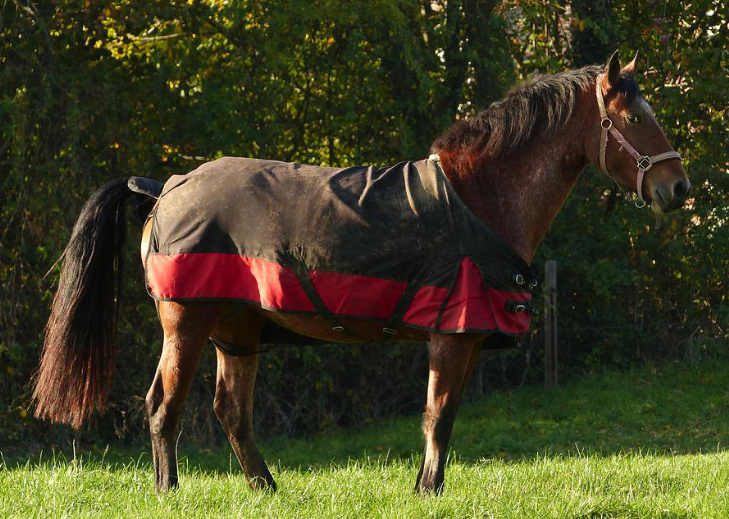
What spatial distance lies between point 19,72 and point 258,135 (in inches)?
88.9

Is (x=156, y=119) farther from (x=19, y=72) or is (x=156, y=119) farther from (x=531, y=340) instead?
(x=531, y=340)

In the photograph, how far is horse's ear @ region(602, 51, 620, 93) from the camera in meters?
4.54

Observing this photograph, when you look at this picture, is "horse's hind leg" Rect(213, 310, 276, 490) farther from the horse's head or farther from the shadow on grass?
the shadow on grass

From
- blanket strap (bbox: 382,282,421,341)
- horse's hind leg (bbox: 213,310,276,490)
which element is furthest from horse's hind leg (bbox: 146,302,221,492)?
blanket strap (bbox: 382,282,421,341)

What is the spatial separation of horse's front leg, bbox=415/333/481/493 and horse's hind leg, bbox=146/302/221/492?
1165mm

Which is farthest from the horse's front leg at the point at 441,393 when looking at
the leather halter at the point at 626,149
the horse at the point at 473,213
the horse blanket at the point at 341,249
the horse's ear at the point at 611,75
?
the horse's ear at the point at 611,75

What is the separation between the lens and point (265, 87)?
9.30 meters

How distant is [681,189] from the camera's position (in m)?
4.56

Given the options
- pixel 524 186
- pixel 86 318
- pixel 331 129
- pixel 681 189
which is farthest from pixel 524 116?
pixel 331 129

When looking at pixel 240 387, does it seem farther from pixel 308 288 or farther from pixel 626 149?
pixel 626 149

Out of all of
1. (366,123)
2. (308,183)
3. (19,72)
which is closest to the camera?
(308,183)

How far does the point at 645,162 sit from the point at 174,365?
2.54 metres

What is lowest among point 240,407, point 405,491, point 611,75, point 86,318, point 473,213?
point 405,491

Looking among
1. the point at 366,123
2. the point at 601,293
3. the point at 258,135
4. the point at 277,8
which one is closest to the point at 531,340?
the point at 601,293
